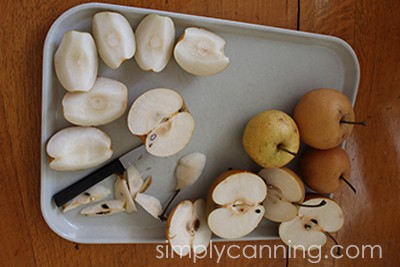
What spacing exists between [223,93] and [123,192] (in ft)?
0.76

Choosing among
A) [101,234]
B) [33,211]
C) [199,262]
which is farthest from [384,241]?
[33,211]

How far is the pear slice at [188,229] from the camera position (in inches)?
26.6

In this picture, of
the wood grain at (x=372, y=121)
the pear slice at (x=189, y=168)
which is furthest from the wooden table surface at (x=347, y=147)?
the pear slice at (x=189, y=168)

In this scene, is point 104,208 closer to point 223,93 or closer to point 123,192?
point 123,192

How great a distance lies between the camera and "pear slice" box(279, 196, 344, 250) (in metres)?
0.73

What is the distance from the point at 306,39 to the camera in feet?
2.31

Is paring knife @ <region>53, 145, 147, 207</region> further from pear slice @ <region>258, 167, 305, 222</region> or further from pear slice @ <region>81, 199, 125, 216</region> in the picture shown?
pear slice @ <region>258, 167, 305, 222</region>

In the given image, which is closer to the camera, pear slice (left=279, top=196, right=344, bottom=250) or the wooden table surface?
the wooden table surface

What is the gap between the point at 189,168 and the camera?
69 cm

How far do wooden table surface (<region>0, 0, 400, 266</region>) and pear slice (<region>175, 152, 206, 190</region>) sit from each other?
0.47 ft

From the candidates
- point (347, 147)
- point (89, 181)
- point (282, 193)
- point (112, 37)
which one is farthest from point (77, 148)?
point (347, 147)

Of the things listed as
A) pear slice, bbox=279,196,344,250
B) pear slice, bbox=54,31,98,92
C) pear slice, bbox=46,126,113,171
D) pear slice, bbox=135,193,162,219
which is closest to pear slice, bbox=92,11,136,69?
pear slice, bbox=54,31,98,92

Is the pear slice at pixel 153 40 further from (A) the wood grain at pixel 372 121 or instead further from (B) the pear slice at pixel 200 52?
(A) the wood grain at pixel 372 121

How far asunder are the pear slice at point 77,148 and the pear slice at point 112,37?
12 cm
